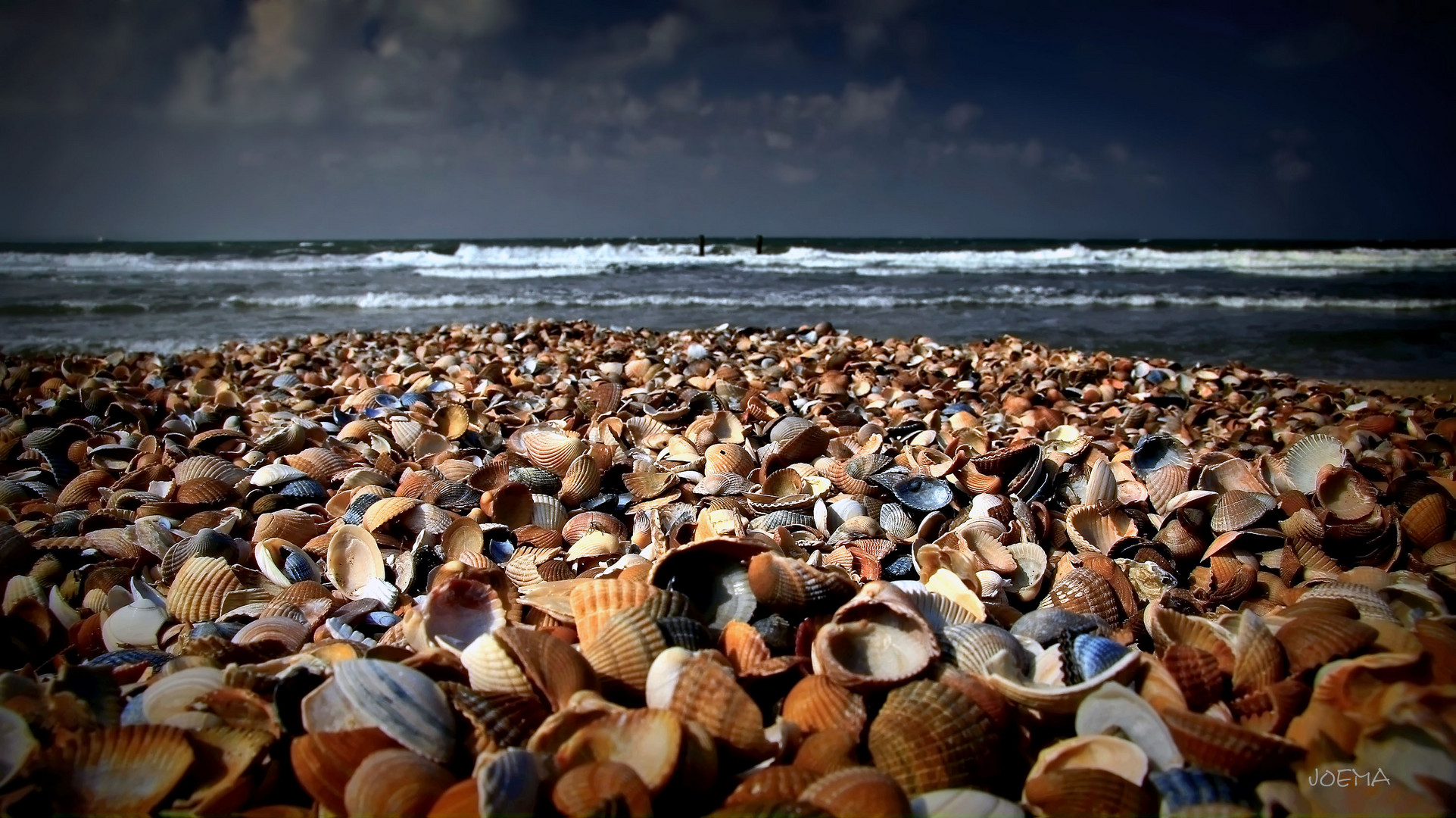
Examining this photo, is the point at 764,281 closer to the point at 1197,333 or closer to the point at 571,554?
the point at 1197,333

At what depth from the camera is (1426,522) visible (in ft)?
7.74

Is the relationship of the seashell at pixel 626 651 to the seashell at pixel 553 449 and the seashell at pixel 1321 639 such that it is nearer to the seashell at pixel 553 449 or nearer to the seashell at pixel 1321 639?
the seashell at pixel 1321 639

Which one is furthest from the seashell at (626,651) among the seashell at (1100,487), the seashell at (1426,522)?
the seashell at (1426,522)

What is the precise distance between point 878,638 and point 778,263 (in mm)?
22685

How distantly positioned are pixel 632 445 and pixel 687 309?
9214mm

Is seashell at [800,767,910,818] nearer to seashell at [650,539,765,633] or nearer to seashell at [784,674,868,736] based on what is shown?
seashell at [784,674,868,736]

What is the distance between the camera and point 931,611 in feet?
6.15

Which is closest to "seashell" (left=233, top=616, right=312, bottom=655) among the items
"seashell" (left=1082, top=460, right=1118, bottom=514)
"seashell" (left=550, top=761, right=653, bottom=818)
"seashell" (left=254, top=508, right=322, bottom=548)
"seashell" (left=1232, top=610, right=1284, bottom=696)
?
"seashell" (left=254, top=508, right=322, bottom=548)

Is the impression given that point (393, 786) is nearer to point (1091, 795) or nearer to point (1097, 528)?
point (1091, 795)

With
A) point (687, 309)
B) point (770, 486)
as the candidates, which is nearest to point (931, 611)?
point (770, 486)

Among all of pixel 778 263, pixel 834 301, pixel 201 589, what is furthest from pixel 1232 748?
pixel 778 263

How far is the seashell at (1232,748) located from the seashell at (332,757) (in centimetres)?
142

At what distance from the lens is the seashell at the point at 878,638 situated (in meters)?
1.58

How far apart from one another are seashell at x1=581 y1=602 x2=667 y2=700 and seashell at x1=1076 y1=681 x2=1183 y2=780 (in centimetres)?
84
